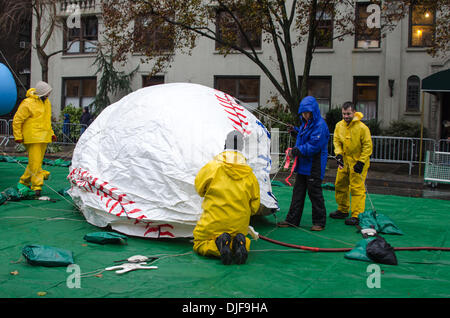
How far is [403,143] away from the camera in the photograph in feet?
52.5

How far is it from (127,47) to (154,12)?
2.16 metres

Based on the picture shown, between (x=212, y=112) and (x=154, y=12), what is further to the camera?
(x=154, y=12)

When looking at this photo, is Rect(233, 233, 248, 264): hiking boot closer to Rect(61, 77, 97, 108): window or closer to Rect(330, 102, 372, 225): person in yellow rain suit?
Rect(330, 102, 372, 225): person in yellow rain suit

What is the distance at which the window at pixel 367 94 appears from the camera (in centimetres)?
2088

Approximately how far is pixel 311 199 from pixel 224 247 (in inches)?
92.8

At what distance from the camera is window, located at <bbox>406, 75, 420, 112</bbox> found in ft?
65.9

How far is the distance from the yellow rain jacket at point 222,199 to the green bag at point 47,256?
4.59ft

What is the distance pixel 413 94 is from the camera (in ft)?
66.2

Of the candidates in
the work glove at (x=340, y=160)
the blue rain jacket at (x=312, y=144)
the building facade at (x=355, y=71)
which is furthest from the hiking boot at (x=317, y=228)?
the building facade at (x=355, y=71)

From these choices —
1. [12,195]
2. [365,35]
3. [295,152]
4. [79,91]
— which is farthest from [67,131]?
[295,152]

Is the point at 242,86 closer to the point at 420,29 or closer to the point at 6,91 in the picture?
the point at 420,29

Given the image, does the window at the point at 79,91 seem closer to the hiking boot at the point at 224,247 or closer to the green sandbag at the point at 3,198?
the green sandbag at the point at 3,198
